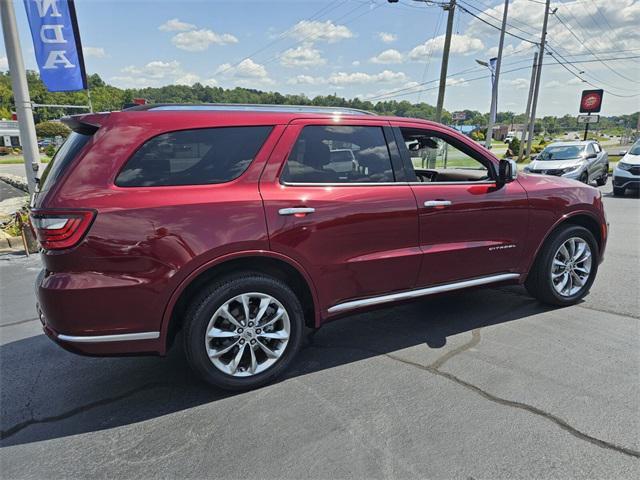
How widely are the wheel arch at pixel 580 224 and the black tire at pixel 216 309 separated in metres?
2.37

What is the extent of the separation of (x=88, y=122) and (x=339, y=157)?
1.66 m

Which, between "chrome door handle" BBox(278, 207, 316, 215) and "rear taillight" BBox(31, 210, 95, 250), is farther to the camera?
"chrome door handle" BBox(278, 207, 316, 215)

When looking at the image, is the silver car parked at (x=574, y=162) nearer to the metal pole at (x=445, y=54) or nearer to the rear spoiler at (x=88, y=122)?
the metal pole at (x=445, y=54)

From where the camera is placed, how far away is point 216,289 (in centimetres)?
275

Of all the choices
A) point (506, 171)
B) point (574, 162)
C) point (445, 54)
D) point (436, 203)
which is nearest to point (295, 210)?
point (436, 203)

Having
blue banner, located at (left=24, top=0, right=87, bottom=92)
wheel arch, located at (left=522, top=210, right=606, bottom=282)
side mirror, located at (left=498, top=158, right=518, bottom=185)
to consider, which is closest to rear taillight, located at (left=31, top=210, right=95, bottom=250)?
side mirror, located at (left=498, top=158, right=518, bottom=185)

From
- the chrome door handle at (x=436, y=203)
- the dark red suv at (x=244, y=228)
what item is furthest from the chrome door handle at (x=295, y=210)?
the chrome door handle at (x=436, y=203)

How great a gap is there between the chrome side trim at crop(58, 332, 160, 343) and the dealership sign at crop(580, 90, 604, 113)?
41774 millimetres

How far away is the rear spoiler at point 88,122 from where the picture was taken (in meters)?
2.65

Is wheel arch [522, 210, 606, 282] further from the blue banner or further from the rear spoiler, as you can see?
the blue banner

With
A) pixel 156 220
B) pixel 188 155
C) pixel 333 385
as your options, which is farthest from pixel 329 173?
pixel 333 385

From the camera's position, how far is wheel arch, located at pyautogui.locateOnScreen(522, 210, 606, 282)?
409 cm

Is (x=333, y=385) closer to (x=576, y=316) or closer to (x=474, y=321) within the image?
(x=474, y=321)

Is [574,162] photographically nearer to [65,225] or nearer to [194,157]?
[194,157]
